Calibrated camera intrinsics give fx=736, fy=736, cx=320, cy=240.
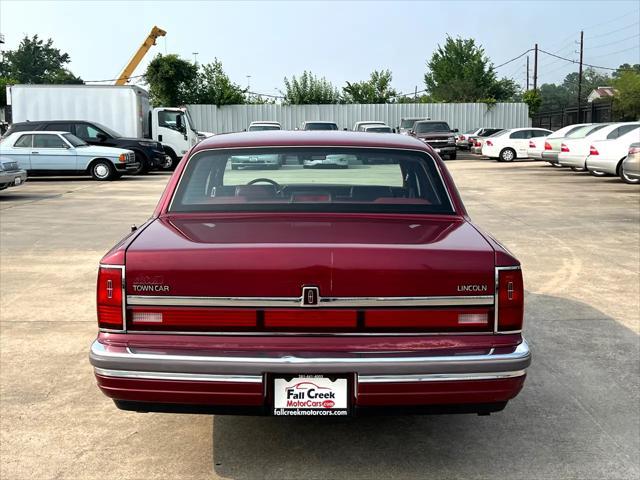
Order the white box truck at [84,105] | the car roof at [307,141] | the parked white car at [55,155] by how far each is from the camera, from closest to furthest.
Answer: the car roof at [307,141], the parked white car at [55,155], the white box truck at [84,105]

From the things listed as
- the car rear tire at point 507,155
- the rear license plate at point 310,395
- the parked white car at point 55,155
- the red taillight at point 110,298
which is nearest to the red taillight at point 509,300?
the rear license plate at point 310,395

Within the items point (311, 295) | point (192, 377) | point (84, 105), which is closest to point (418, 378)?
point (311, 295)

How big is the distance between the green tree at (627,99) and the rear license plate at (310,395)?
48133 mm

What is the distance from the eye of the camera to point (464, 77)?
213 ft

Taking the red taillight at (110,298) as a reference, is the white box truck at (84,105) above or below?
above

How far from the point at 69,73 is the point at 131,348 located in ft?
401

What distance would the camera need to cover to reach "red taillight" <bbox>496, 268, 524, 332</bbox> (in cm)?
318

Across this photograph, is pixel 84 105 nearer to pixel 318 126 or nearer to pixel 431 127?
pixel 318 126

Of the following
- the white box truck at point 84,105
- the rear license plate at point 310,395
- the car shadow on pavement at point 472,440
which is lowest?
the car shadow on pavement at point 472,440

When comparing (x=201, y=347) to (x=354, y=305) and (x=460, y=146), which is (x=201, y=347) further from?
(x=460, y=146)

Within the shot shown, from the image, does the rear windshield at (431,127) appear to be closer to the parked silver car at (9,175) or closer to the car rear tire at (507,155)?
the car rear tire at (507,155)

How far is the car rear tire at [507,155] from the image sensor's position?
30.3 m

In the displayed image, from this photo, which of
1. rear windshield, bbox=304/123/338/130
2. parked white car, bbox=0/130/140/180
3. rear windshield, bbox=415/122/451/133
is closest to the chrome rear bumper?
parked white car, bbox=0/130/140/180

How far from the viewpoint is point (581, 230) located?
36.0 feet
